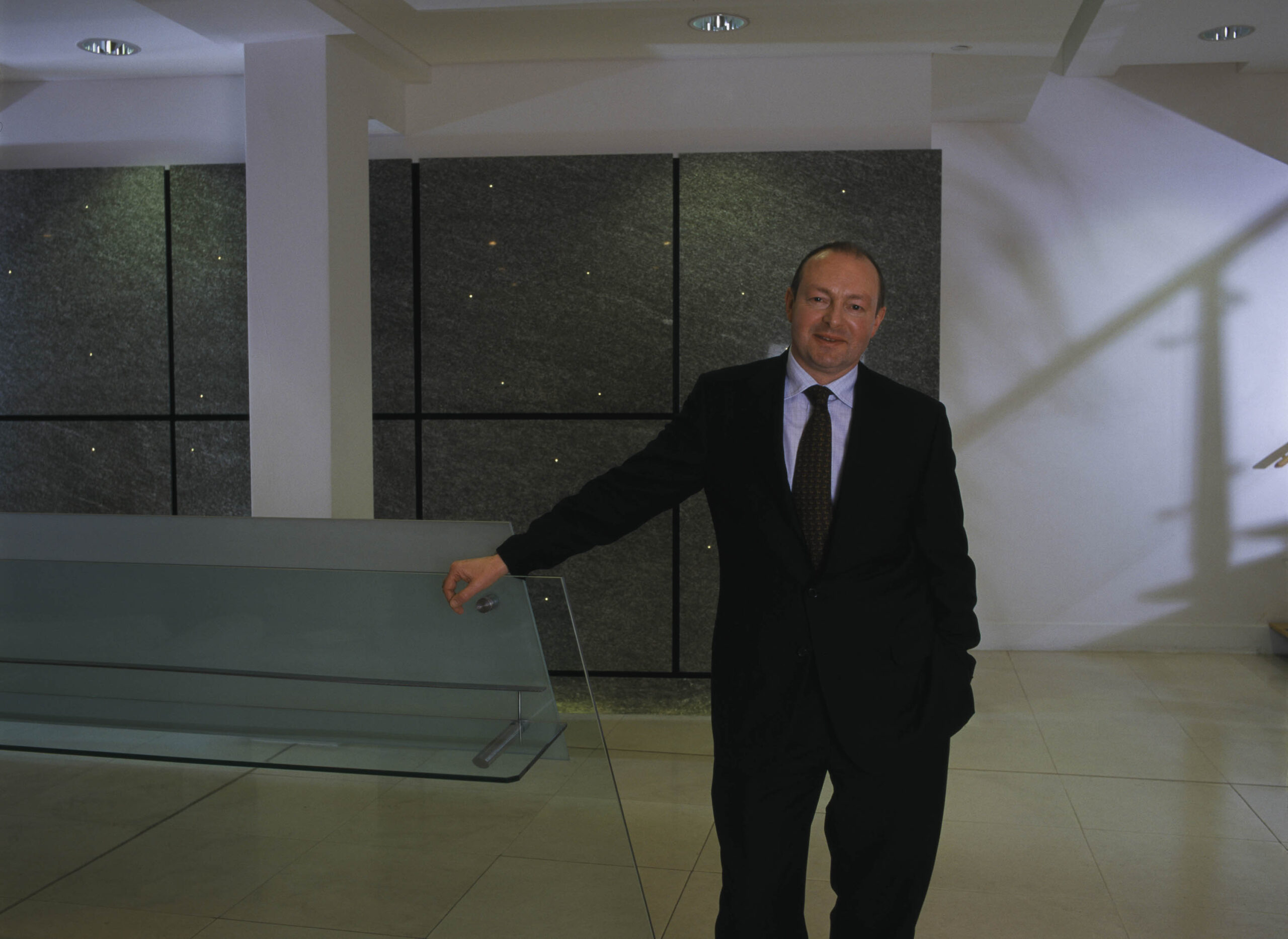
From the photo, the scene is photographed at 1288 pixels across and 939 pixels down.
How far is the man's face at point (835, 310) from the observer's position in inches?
79.9

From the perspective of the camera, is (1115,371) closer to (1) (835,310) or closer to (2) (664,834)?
(2) (664,834)

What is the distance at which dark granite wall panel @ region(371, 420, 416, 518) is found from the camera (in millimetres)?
4625

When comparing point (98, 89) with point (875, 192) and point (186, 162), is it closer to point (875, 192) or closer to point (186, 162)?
point (186, 162)

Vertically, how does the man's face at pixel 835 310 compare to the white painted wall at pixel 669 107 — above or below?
below

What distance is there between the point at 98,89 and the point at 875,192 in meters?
3.37

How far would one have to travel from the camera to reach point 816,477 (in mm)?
2072

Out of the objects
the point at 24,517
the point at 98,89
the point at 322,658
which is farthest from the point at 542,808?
the point at 98,89

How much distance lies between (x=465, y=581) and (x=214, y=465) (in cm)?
338

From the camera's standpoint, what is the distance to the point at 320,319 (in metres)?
3.98

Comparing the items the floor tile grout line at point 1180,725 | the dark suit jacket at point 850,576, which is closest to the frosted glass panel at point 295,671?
the dark suit jacket at point 850,576

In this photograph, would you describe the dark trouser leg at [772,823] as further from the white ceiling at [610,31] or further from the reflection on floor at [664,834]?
the white ceiling at [610,31]

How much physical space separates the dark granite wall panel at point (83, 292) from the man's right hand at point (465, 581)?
3478mm

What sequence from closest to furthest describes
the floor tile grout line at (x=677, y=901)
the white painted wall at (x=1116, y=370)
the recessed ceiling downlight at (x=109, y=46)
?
the floor tile grout line at (x=677, y=901)
the recessed ceiling downlight at (x=109, y=46)
the white painted wall at (x=1116, y=370)

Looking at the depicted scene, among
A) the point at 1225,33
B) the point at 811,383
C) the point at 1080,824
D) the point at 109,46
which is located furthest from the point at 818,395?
the point at 1225,33
